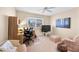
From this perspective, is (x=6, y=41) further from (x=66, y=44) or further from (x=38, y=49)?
(x=66, y=44)

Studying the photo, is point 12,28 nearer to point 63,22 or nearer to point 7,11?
point 7,11

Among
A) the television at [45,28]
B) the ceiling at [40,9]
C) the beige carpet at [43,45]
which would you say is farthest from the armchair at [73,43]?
the ceiling at [40,9]

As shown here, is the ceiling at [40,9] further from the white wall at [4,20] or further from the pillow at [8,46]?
the pillow at [8,46]

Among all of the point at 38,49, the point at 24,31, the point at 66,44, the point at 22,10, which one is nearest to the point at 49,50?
the point at 38,49

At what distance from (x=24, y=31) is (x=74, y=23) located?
1.20m

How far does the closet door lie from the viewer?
2477 mm

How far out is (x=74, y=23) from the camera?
2506 mm

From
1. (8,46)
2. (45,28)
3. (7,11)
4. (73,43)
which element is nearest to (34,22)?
(45,28)

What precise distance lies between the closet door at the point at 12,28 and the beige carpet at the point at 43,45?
1.57 ft

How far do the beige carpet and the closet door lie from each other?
48 centimetres

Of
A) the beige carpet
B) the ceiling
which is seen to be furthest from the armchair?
the ceiling

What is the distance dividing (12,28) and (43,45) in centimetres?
84

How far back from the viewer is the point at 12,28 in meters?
2.51

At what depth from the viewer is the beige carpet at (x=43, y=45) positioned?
2.48 meters
